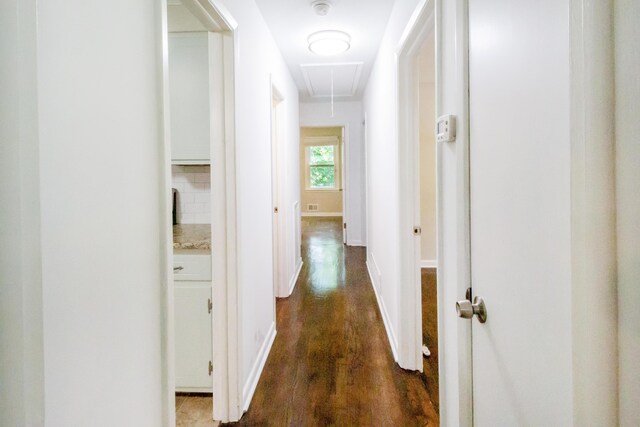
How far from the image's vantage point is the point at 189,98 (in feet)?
7.30

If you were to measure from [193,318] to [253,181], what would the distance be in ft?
2.89

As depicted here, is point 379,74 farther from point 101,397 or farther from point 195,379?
point 101,397

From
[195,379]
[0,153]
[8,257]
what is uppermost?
[0,153]

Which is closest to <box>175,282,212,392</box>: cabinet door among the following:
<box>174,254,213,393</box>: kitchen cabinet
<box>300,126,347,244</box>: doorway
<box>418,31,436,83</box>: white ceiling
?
<box>174,254,213,393</box>: kitchen cabinet

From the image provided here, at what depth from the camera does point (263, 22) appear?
2.73m

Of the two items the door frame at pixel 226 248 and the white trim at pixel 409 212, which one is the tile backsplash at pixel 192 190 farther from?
the white trim at pixel 409 212

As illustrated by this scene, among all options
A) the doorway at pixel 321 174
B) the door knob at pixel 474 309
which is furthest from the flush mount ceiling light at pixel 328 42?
the doorway at pixel 321 174

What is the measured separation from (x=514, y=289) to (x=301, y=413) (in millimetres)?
1538

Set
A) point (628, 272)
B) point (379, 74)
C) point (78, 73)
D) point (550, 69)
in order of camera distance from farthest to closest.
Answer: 1. point (379, 74)
2. point (78, 73)
3. point (550, 69)
4. point (628, 272)

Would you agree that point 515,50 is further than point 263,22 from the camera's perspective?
No

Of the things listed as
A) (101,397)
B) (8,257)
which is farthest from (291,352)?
(8,257)

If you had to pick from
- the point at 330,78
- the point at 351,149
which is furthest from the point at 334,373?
the point at 351,149

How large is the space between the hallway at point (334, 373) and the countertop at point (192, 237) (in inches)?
36.6

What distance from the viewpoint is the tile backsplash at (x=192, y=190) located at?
101 inches
